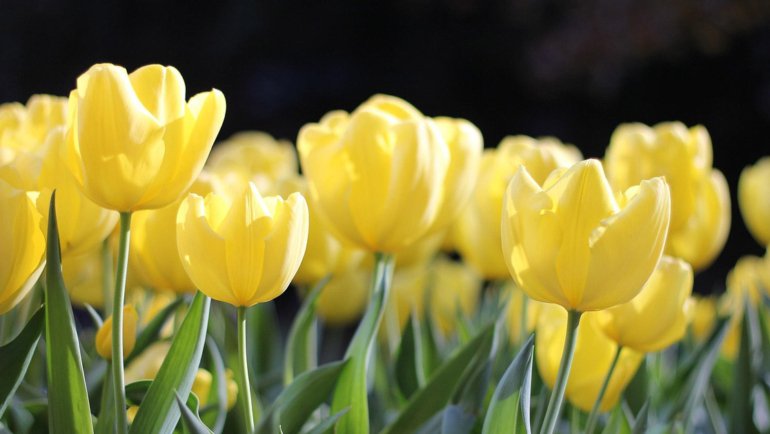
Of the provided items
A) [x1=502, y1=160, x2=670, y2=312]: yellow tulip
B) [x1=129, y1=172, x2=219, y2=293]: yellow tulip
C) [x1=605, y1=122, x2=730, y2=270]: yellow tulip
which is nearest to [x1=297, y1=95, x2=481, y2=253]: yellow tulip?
[x1=129, y1=172, x2=219, y2=293]: yellow tulip

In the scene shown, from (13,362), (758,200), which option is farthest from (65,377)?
(758,200)

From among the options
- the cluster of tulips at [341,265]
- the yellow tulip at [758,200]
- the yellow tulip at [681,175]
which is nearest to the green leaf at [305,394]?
the cluster of tulips at [341,265]

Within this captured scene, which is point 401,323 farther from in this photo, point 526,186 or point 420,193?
point 526,186

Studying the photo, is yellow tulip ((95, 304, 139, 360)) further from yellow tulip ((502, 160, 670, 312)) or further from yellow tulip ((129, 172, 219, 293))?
yellow tulip ((502, 160, 670, 312))

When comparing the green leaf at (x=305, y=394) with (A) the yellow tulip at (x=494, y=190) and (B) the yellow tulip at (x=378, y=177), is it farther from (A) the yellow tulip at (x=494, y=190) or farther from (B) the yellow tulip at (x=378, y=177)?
(A) the yellow tulip at (x=494, y=190)

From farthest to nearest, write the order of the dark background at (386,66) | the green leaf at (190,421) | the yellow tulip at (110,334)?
the dark background at (386,66), the yellow tulip at (110,334), the green leaf at (190,421)
